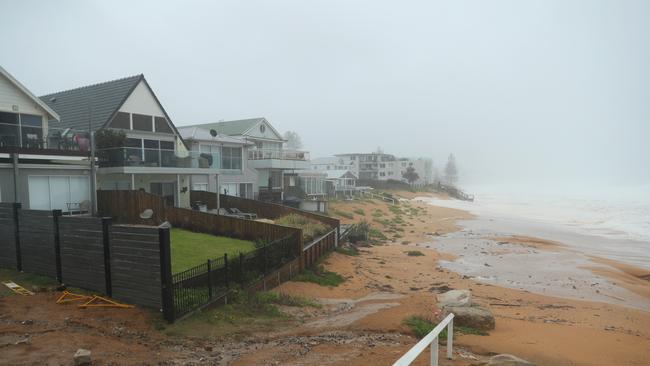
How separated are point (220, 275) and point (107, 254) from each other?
10.2 feet

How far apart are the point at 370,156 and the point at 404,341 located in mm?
106461

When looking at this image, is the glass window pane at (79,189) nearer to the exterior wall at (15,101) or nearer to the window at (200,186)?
the exterior wall at (15,101)

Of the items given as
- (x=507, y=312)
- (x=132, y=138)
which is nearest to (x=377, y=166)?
(x=132, y=138)

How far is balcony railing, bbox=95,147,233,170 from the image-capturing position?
22.2m

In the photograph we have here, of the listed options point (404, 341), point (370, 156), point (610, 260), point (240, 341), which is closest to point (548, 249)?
point (610, 260)

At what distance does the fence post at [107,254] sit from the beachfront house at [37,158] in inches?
462

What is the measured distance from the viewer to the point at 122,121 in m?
25.3

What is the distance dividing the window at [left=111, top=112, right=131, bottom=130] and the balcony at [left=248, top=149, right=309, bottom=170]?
14438 millimetres

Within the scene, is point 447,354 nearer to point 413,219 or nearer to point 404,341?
point 404,341

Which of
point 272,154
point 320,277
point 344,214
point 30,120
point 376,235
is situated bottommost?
point 376,235

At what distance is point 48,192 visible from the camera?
20062 millimetres

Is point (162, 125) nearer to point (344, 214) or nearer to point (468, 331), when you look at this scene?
point (344, 214)

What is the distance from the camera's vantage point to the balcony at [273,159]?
39.0 metres

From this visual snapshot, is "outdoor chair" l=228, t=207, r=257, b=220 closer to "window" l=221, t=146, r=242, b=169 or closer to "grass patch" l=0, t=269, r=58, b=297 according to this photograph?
"window" l=221, t=146, r=242, b=169
